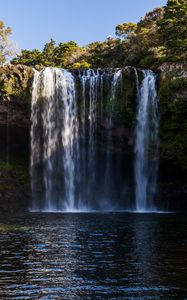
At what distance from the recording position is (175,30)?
4425 centimetres

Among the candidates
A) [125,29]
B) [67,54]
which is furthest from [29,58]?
[125,29]

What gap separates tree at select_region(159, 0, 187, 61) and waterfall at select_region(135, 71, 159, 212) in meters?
3.34

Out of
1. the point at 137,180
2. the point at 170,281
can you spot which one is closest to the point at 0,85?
the point at 137,180

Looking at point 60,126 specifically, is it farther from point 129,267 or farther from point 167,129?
point 129,267

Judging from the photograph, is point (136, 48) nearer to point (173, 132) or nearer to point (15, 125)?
point (173, 132)

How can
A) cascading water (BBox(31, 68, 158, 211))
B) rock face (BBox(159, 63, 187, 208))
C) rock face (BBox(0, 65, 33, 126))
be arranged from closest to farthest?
rock face (BBox(159, 63, 187, 208)) < cascading water (BBox(31, 68, 158, 211)) < rock face (BBox(0, 65, 33, 126))

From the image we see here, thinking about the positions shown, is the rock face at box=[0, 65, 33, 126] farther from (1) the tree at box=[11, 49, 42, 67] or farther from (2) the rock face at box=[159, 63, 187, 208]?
(1) the tree at box=[11, 49, 42, 67]

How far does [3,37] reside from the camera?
60.3 metres

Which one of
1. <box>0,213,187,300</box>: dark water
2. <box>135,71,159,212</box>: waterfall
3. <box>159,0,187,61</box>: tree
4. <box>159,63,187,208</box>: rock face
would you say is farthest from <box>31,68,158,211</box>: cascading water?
<box>0,213,187,300</box>: dark water

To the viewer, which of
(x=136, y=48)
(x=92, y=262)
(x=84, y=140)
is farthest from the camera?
(x=136, y=48)

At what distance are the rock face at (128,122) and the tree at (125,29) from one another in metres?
29.5

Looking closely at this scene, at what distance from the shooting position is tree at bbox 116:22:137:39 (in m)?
68.3

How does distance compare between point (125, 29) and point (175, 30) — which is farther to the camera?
point (125, 29)

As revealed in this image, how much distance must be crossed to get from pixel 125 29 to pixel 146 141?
3421cm
